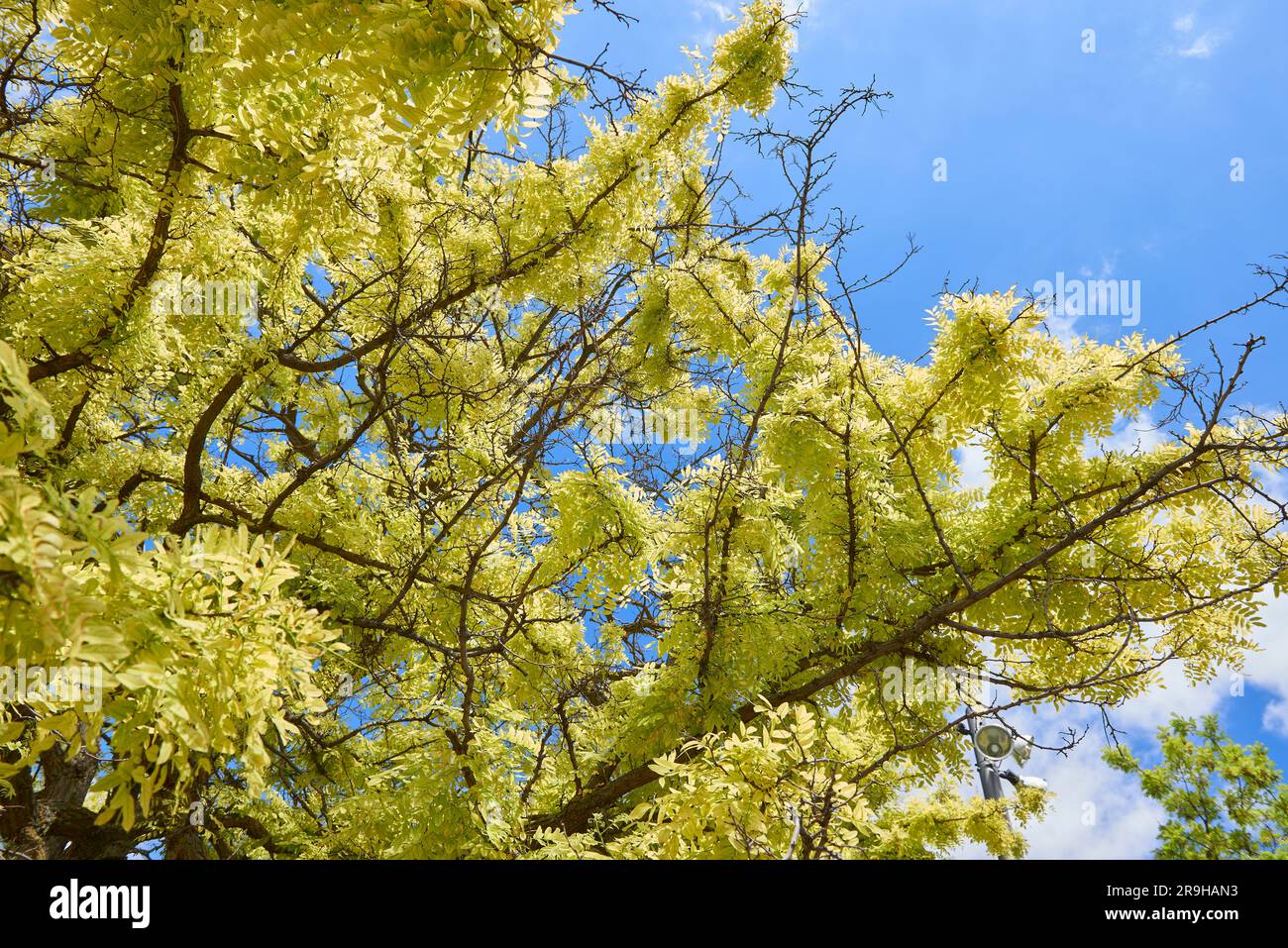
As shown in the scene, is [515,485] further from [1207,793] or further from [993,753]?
[1207,793]

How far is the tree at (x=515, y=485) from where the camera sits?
2105mm

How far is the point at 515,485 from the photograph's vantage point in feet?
19.8

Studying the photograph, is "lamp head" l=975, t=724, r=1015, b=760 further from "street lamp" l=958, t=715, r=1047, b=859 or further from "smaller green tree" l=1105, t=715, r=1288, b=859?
"smaller green tree" l=1105, t=715, r=1288, b=859

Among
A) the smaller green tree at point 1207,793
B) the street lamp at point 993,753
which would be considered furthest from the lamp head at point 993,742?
the smaller green tree at point 1207,793

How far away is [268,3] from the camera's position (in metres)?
2.12

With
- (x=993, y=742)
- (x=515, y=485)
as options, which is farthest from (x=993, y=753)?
(x=515, y=485)

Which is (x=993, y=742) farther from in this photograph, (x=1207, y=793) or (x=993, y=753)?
(x=1207, y=793)

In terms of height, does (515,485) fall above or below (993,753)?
above

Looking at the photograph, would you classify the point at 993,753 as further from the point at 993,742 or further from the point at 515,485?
the point at 515,485

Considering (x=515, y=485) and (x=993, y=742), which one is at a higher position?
(x=515, y=485)

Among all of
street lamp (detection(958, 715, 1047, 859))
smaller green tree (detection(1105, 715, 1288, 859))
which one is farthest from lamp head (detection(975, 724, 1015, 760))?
smaller green tree (detection(1105, 715, 1288, 859))

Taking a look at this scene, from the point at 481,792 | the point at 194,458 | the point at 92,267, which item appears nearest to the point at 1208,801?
the point at 481,792

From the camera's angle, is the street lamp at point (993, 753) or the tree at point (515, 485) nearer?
the tree at point (515, 485)

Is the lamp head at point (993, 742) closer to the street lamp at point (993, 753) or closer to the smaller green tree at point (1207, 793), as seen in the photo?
the street lamp at point (993, 753)
